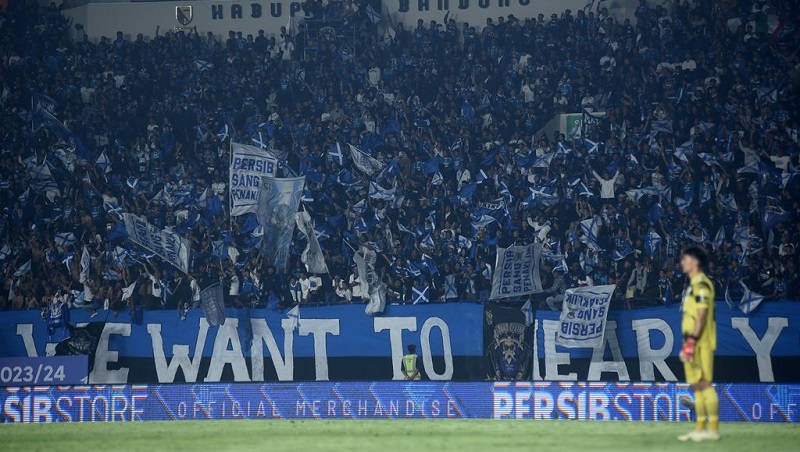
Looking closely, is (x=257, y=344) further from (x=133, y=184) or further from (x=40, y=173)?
(x=40, y=173)

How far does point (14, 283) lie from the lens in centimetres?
2658

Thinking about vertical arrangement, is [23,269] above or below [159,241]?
below

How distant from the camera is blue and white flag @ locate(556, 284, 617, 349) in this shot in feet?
75.3

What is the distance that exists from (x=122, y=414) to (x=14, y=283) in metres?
7.21

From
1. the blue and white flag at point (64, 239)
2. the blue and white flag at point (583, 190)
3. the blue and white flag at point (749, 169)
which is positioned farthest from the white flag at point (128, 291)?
the blue and white flag at point (749, 169)

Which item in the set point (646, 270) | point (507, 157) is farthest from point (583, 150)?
point (646, 270)

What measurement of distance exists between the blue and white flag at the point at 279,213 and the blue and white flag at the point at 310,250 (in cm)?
36

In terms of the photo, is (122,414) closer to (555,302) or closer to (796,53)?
(555,302)

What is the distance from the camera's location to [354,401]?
68.7 feet

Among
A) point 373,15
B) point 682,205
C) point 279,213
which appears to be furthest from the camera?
point 373,15

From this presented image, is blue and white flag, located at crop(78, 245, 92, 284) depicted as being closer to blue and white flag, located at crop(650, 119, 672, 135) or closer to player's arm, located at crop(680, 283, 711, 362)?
blue and white flag, located at crop(650, 119, 672, 135)

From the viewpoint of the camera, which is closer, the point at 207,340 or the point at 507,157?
the point at 207,340

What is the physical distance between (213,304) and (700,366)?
13.7m

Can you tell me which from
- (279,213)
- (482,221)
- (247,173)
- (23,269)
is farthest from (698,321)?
(23,269)
